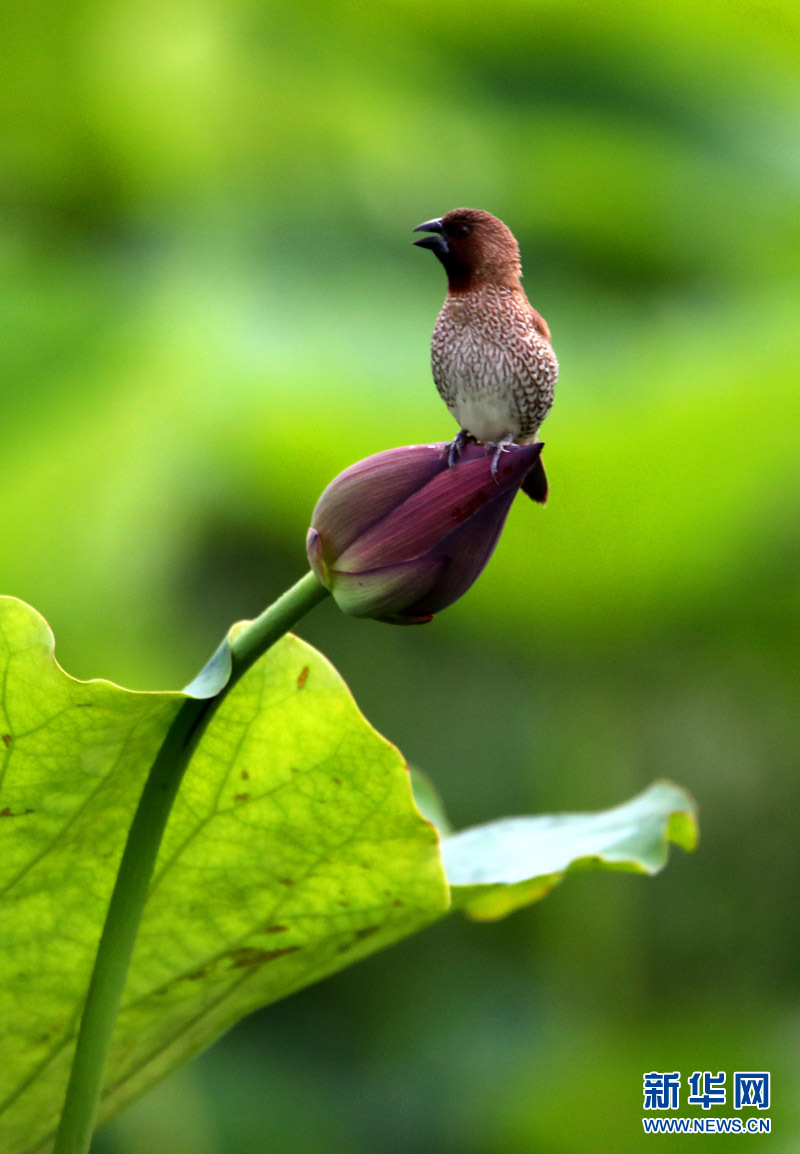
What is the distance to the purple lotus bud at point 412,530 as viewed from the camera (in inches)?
20.3

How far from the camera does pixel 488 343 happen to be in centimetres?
56

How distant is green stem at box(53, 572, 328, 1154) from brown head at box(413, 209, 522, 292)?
163mm

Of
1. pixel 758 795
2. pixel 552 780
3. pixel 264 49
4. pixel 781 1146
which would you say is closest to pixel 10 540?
pixel 552 780

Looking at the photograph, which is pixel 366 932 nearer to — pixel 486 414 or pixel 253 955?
pixel 253 955

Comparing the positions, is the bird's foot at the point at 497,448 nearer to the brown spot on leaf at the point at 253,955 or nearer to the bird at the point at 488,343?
the bird at the point at 488,343

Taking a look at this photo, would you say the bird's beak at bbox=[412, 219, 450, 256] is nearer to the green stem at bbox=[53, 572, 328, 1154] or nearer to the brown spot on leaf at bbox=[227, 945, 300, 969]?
the green stem at bbox=[53, 572, 328, 1154]

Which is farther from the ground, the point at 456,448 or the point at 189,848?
the point at 456,448

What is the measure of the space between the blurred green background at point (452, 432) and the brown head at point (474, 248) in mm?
1452

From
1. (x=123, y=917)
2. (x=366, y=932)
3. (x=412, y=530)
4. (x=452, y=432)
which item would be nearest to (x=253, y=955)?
(x=366, y=932)

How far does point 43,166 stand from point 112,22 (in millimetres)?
510

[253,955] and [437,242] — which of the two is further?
[253,955]

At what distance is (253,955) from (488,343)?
392mm

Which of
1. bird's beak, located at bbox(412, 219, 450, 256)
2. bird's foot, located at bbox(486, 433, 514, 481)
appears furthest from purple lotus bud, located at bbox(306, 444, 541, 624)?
bird's beak, located at bbox(412, 219, 450, 256)

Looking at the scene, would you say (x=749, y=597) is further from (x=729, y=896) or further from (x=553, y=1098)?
(x=553, y=1098)
